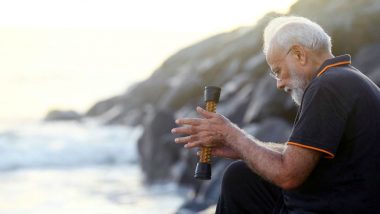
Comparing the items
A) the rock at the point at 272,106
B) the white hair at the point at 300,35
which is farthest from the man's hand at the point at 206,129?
the rock at the point at 272,106

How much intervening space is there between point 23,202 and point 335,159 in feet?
33.4

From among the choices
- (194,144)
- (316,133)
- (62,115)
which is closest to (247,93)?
(194,144)

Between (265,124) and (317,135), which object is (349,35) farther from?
(317,135)

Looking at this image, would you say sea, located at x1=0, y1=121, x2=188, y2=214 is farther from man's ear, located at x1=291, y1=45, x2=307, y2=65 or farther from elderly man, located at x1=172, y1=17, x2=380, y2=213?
man's ear, located at x1=291, y1=45, x2=307, y2=65

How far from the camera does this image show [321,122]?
343 centimetres

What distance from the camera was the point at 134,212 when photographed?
12.1 m

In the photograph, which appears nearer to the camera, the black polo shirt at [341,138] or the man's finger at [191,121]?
the black polo shirt at [341,138]

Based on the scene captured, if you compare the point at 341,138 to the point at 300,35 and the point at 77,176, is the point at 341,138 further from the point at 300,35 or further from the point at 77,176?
the point at 77,176

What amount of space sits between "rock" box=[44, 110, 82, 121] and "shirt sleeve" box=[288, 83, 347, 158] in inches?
1588

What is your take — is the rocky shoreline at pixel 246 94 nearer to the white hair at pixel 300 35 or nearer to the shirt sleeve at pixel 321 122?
the white hair at pixel 300 35

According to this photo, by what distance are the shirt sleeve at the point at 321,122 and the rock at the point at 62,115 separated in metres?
40.3

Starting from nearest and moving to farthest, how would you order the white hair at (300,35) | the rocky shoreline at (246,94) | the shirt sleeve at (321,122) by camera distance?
1. the shirt sleeve at (321,122)
2. the white hair at (300,35)
3. the rocky shoreline at (246,94)

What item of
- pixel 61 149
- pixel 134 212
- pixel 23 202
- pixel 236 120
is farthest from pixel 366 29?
pixel 61 149

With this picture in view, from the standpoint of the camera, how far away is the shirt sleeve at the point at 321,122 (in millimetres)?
3432
